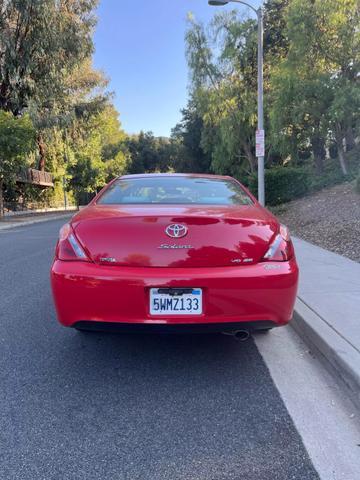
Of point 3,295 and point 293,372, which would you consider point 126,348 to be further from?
point 3,295

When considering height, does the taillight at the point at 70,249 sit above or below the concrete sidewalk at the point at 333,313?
above

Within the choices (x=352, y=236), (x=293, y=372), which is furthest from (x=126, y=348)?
(x=352, y=236)

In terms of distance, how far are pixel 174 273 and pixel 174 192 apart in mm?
Result: 1318

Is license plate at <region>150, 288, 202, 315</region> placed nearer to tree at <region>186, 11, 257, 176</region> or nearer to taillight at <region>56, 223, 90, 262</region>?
taillight at <region>56, 223, 90, 262</region>

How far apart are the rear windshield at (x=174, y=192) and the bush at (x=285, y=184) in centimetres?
1469

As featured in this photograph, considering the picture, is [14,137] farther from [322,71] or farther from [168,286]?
[168,286]

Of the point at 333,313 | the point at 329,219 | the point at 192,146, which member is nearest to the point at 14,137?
the point at 329,219

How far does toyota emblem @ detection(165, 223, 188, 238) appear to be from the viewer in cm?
326

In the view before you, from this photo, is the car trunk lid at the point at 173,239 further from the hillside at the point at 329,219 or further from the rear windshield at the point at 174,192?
the hillside at the point at 329,219

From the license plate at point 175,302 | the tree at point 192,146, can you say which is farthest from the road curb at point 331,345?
the tree at point 192,146

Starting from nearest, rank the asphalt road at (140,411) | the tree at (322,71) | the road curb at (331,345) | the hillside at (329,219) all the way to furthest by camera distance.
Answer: the asphalt road at (140,411) < the road curb at (331,345) < the hillside at (329,219) < the tree at (322,71)

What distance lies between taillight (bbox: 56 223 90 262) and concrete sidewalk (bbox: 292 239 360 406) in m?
1.99

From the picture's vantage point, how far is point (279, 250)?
341 centimetres

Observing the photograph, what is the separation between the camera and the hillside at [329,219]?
8766 mm
